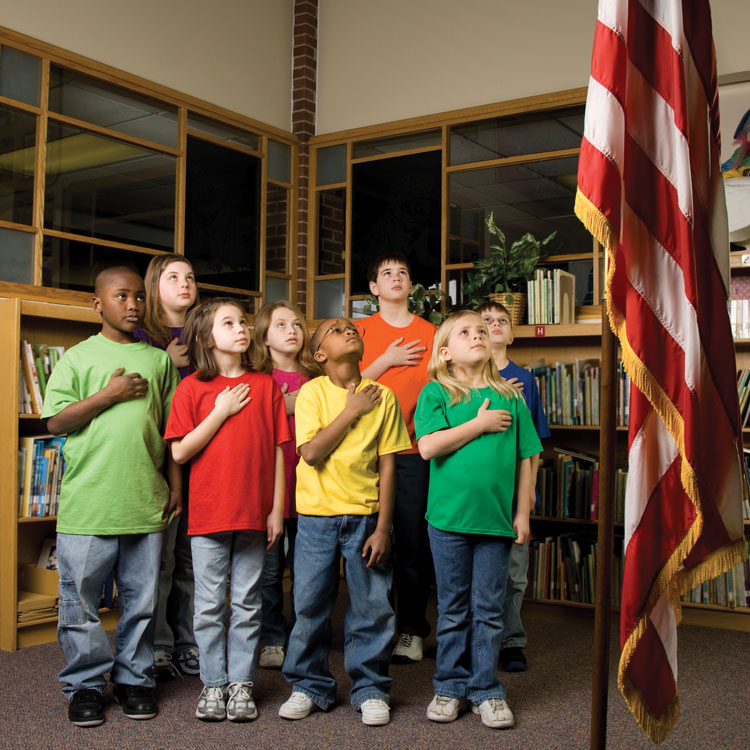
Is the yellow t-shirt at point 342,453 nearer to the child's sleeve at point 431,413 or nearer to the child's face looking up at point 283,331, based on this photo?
the child's sleeve at point 431,413

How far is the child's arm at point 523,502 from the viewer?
106 inches

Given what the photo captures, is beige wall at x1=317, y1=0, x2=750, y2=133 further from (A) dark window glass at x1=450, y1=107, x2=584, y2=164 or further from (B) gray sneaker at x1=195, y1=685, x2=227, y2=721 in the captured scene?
(B) gray sneaker at x1=195, y1=685, x2=227, y2=721

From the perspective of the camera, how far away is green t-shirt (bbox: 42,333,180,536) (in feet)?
8.55

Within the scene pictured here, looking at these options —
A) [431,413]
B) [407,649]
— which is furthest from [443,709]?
[431,413]

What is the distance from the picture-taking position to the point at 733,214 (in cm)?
406

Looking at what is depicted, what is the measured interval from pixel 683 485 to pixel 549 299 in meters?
2.84

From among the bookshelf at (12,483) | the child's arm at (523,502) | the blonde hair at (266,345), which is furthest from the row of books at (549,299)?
the bookshelf at (12,483)

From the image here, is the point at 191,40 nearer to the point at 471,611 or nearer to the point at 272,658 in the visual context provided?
the point at 272,658

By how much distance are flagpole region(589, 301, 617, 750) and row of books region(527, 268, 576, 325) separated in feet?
9.13

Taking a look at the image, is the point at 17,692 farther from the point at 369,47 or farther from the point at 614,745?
the point at 369,47

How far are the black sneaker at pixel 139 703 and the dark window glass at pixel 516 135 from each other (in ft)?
13.2

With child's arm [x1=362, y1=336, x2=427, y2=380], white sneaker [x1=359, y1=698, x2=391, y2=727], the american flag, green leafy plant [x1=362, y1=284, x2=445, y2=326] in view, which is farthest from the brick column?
the american flag

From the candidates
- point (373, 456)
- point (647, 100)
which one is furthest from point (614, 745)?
point (647, 100)

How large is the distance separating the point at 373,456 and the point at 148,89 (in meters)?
3.47
